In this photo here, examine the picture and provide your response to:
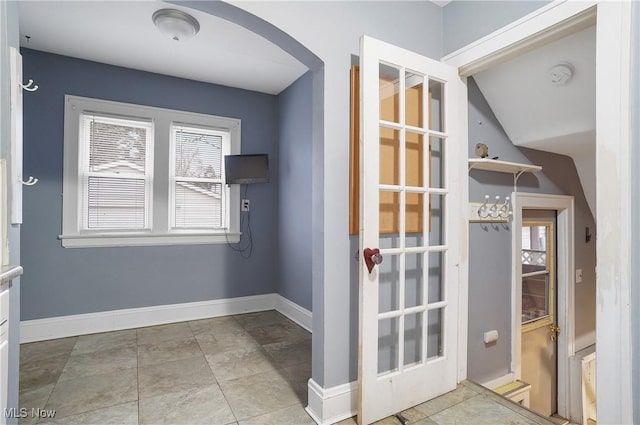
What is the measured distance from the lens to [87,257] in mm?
3141

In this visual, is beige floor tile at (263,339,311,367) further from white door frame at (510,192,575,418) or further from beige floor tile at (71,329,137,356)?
white door frame at (510,192,575,418)

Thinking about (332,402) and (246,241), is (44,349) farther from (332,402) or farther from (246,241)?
(332,402)

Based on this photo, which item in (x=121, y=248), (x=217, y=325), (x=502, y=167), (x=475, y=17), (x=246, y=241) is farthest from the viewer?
(x=246, y=241)

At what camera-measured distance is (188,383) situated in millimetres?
2203

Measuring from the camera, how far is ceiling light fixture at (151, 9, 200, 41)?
231 centimetres

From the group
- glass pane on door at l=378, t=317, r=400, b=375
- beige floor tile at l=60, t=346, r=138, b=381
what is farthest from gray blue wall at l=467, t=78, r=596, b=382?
beige floor tile at l=60, t=346, r=138, b=381

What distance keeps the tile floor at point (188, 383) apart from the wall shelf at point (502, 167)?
58.9 inches

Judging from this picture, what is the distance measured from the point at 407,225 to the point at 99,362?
255cm

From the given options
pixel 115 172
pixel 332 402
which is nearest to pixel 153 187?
pixel 115 172

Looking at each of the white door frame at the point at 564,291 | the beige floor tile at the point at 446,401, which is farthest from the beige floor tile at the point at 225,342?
the white door frame at the point at 564,291

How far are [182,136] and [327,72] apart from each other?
239 centimetres

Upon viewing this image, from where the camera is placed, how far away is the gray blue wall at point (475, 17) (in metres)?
1.76

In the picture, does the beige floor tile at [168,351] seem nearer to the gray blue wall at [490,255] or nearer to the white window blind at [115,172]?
the white window blind at [115,172]

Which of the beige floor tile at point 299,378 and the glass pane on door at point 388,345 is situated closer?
the glass pane on door at point 388,345
